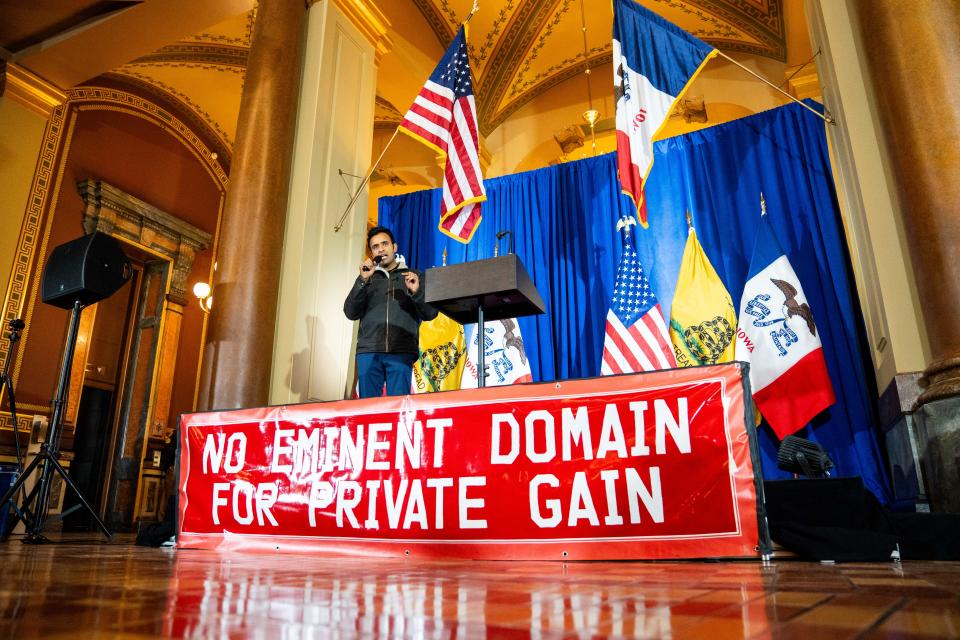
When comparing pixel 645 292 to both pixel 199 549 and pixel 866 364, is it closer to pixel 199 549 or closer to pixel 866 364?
pixel 866 364

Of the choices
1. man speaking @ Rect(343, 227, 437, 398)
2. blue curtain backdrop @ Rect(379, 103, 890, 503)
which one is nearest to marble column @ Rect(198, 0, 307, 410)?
man speaking @ Rect(343, 227, 437, 398)

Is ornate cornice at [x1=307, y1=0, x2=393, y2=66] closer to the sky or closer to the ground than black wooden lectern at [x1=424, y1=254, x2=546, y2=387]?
closer to the sky

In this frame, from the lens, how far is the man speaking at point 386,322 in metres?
2.66

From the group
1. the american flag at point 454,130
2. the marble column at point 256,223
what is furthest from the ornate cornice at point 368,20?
the american flag at point 454,130

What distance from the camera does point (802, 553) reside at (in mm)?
1541

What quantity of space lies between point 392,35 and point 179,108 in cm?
327

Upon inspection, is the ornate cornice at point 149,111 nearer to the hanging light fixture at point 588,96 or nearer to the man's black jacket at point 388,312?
the hanging light fixture at point 588,96

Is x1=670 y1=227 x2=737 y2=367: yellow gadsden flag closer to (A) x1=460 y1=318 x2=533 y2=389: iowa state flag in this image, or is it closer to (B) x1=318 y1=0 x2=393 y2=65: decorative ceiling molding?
(A) x1=460 y1=318 x2=533 y2=389: iowa state flag

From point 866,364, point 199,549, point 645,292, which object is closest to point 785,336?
point 866,364

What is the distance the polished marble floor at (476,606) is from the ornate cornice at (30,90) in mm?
4596

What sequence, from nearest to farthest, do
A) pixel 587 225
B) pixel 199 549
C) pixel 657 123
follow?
pixel 199 549, pixel 657 123, pixel 587 225

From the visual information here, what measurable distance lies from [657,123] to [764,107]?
289cm

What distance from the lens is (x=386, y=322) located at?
2.66 meters

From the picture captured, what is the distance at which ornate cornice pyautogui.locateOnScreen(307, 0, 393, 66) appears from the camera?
13.1ft
